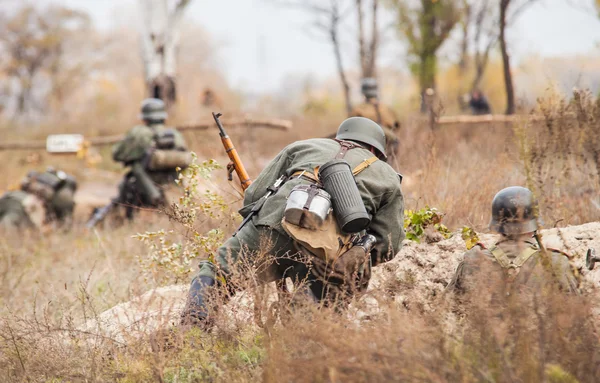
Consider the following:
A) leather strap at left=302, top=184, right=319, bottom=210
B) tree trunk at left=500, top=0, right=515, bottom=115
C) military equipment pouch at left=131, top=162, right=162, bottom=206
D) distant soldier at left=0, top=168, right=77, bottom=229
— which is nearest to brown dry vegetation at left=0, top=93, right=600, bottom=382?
leather strap at left=302, top=184, right=319, bottom=210

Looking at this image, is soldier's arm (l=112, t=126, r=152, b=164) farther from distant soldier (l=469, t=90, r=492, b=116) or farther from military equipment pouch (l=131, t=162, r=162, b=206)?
distant soldier (l=469, t=90, r=492, b=116)

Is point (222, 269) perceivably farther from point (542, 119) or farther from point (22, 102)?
point (22, 102)

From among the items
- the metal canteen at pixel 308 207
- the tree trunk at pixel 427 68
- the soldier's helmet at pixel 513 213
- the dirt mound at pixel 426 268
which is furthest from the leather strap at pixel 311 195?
the tree trunk at pixel 427 68

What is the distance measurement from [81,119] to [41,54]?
1561 centimetres

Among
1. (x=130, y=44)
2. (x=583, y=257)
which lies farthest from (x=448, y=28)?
(x=130, y=44)

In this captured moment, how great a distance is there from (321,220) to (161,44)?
1158 cm

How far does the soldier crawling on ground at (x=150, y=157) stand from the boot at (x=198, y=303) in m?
5.27

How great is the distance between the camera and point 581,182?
6352mm

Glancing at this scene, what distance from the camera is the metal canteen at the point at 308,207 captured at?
12.2 ft

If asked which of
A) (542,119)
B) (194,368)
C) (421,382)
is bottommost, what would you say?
(194,368)

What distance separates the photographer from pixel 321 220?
375cm

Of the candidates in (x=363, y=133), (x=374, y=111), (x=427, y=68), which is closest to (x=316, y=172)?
(x=363, y=133)

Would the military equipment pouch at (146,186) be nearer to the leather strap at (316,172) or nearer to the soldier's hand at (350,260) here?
the leather strap at (316,172)

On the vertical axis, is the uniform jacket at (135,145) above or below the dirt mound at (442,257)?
above
